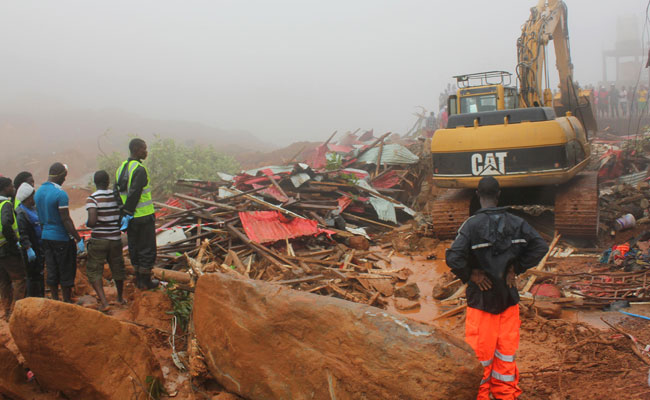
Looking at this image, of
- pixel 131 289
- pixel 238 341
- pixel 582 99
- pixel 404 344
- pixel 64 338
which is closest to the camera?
pixel 404 344

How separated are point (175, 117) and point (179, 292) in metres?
53.3

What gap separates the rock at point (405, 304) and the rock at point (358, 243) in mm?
2349

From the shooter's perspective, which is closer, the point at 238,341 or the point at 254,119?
the point at 238,341

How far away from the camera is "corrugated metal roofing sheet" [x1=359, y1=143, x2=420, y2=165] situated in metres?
12.6

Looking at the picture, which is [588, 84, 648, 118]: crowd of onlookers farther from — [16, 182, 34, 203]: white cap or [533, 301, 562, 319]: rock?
[16, 182, 34, 203]: white cap

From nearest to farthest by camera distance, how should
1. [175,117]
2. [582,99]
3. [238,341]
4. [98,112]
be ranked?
[238,341]
[582,99]
[98,112]
[175,117]

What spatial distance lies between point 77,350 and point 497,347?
3123 mm

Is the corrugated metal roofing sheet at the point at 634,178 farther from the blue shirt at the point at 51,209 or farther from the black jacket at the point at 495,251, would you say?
the blue shirt at the point at 51,209

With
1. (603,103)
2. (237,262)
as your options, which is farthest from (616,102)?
(237,262)

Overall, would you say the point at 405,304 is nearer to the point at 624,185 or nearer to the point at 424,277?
the point at 424,277

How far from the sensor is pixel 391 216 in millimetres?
9844

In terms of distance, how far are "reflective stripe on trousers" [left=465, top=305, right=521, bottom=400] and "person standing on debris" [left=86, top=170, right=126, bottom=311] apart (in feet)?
13.1

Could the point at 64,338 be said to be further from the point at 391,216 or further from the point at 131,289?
the point at 391,216

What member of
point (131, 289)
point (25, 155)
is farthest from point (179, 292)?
point (25, 155)
